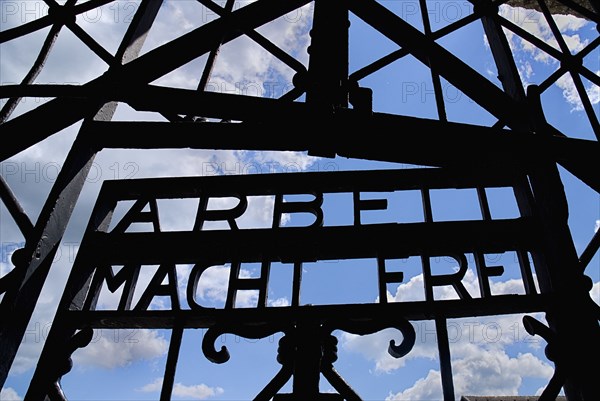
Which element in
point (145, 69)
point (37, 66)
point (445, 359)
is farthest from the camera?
point (37, 66)

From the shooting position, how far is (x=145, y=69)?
242 cm

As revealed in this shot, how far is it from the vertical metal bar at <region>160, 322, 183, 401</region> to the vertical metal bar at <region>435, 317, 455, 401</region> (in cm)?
112

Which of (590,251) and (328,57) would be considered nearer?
(590,251)

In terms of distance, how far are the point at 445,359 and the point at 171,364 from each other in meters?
1.16

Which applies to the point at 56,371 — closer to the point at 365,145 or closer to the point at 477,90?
the point at 365,145

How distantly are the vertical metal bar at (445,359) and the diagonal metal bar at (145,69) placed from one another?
74.2 inches

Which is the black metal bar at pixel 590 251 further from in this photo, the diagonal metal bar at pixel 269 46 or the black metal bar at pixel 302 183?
the diagonal metal bar at pixel 269 46

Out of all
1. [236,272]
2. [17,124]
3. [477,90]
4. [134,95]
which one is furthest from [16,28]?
[477,90]

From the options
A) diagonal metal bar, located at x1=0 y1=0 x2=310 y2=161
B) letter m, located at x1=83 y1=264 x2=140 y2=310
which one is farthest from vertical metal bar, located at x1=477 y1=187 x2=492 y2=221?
letter m, located at x1=83 y1=264 x2=140 y2=310

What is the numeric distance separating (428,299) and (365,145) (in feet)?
2.57

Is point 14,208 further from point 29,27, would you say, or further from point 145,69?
point 29,27

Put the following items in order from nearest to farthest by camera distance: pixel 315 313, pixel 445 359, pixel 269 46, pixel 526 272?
pixel 445 359, pixel 315 313, pixel 526 272, pixel 269 46

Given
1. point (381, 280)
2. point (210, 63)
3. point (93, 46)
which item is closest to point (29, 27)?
point (93, 46)

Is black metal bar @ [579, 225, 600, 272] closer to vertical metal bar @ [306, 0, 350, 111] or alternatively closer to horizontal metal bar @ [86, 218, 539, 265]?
horizontal metal bar @ [86, 218, 539, 265]
